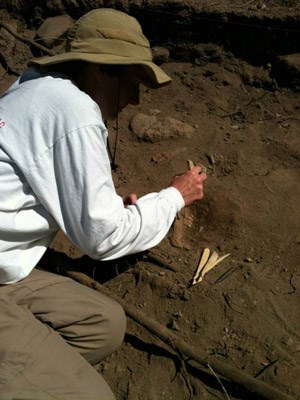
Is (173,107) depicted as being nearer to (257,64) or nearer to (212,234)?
(257,64)

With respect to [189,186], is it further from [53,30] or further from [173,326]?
[53,30]

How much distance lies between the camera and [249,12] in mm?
4762

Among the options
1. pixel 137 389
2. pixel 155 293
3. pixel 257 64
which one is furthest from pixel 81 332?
pixel 257 64

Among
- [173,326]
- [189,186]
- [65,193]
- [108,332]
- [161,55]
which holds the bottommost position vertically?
[173,326]

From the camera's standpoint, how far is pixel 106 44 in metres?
2.14

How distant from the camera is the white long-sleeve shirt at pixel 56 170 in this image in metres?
2.03

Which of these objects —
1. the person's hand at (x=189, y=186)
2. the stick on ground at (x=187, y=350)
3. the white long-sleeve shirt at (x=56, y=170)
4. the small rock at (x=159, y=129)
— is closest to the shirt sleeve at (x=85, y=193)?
the white long-sleeve shirt at (x=56, y=170)

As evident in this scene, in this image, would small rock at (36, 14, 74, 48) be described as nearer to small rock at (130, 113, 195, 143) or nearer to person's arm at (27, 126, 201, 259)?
small rock at (130, 113, 195, 143)

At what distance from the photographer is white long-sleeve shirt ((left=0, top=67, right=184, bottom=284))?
6.65ft

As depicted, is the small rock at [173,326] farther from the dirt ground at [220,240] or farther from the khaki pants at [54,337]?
the khaki pants at [54,337]

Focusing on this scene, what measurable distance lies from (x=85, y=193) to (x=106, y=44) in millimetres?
639

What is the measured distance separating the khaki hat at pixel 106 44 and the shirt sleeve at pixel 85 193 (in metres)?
0.31

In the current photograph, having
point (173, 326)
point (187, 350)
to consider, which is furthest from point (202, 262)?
point (187, 350)

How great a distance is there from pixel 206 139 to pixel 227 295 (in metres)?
1.71
